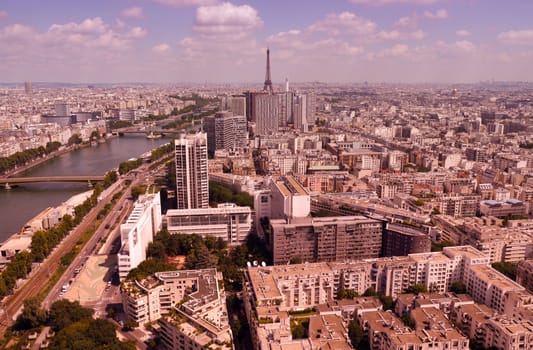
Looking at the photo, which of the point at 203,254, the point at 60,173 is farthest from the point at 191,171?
the point at 60,173

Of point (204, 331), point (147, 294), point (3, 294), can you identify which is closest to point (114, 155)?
point (3, 294)

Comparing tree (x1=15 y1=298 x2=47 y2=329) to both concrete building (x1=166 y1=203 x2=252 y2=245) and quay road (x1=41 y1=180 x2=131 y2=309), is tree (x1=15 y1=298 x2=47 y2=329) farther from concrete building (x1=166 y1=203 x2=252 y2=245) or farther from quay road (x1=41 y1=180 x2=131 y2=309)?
concrete building (x1=166 y1=203 x2=252 y2=245)

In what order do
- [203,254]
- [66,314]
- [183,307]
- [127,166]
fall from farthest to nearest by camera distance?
1. [127,166]
2. [203,254]
3. [66,314]
4. [183,307]

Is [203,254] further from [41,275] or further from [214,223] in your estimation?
[41,275]

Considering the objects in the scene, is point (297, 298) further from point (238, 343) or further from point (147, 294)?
point (147, 294)

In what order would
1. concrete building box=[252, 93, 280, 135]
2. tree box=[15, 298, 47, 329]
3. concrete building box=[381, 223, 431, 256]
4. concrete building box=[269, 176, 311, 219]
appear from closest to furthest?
tree box=[15, 298, 47, 329], concrete building box=[381, 223, 431, 256], concrete building box=[269, 176, 311, 219], concrete building box=[252, 93, 280, 135]

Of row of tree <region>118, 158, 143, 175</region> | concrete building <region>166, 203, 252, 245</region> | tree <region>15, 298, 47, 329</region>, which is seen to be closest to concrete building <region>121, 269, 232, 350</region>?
tree <region>15, 298, 47, 329</region>

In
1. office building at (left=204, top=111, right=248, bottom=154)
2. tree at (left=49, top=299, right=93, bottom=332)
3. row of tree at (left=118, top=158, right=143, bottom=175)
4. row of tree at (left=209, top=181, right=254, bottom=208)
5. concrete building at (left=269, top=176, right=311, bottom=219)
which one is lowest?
tree at (left=49, top=299, right=93, bottom=332)
